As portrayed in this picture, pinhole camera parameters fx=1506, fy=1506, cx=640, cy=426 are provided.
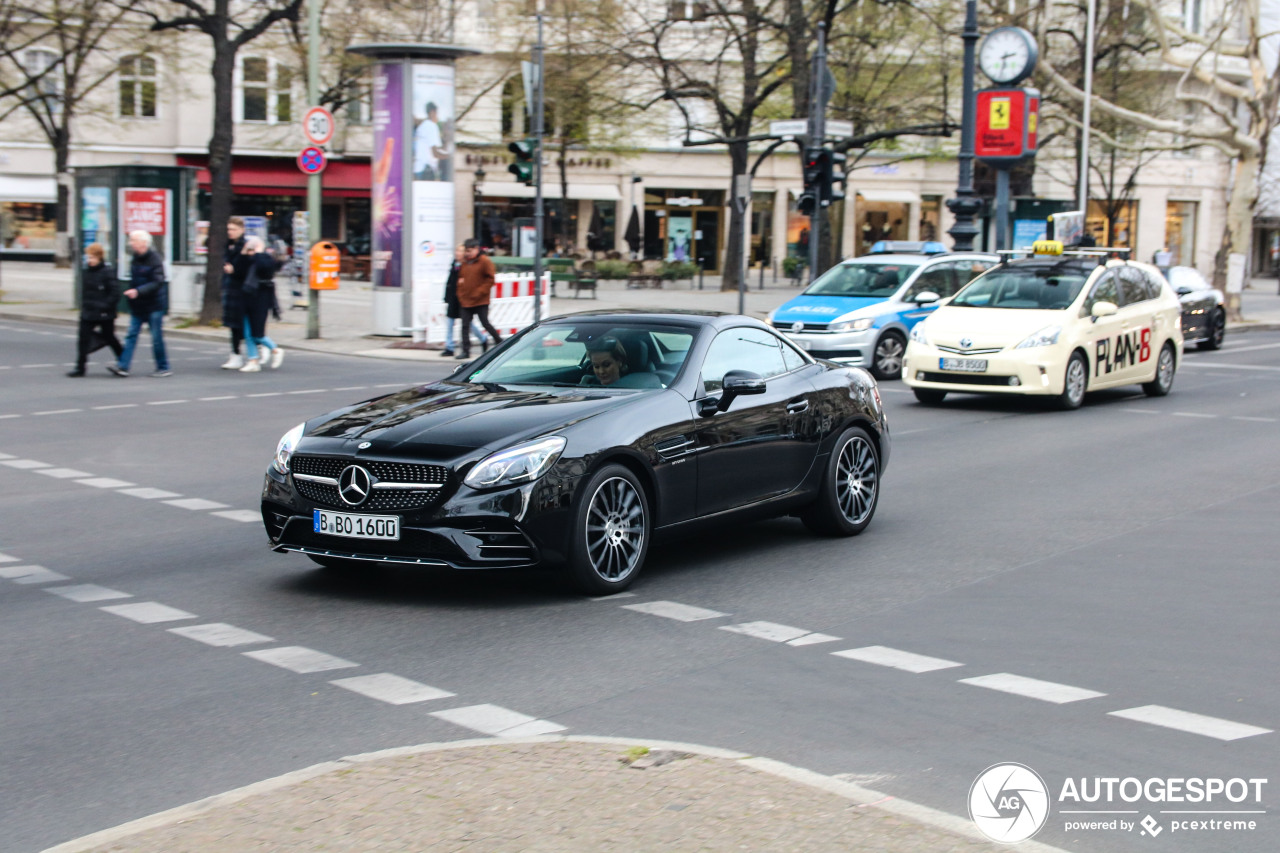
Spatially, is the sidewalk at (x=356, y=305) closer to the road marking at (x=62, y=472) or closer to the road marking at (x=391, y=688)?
the road marking at (x=62, y=472)

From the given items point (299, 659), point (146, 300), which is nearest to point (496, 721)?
point (299, 659)

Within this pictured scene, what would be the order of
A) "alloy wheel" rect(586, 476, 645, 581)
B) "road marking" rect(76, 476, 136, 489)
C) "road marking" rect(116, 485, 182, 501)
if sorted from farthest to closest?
"road marking" rect(76, 476, 136, 489) → "road marking" rect(116, 485, 182, 501) → "alloy wheel" rect(586, 476, 645, 581)

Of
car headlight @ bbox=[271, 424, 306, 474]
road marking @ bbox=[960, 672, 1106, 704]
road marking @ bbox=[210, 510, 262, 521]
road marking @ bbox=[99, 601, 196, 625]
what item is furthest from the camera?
road marking @ bbox=[210, 510, 262, 521]

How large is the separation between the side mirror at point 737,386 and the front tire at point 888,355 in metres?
12.5

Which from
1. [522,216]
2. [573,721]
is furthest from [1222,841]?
[522,216]

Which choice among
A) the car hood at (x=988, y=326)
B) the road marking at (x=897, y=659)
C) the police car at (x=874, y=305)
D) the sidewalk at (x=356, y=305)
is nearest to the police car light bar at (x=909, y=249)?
the police car at (x=874, y=305)

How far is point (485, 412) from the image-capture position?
7668 millimetres

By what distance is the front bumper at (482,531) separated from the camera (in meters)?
7.09

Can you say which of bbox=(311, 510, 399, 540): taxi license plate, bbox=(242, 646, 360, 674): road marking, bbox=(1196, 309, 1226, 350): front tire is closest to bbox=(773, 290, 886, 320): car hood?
bbox=(1196, 309, 1226, 350): front tire

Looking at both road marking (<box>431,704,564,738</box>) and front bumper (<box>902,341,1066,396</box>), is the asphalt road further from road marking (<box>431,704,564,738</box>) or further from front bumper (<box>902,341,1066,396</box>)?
front bumper (<box>902,341,1066,396</box>)

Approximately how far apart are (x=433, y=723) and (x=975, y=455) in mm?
8737

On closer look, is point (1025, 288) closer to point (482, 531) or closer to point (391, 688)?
point (482, 531)

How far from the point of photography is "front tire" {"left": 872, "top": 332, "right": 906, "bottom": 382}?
20594 mm

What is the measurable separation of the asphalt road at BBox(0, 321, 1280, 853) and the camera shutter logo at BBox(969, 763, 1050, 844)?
7 centimetres
